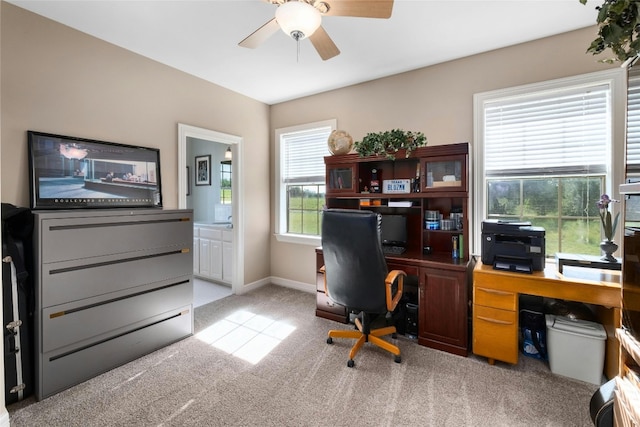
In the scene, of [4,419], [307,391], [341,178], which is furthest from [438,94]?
[4,419]

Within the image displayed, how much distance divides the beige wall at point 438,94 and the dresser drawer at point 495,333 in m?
1.61

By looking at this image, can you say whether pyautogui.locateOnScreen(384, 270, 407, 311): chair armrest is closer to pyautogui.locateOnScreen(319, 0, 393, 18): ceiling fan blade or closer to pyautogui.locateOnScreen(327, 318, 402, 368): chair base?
pyautogui.locateOnScreen(327, 318, 402, 368): chair base

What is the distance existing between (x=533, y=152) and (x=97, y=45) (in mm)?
3976

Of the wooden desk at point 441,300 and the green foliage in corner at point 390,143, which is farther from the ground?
the green foliage in corner at point 390,143

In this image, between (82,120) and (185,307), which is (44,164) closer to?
(82,120)

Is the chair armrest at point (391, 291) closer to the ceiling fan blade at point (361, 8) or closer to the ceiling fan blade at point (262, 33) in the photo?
the ceiling fan blade at point (361, 8)

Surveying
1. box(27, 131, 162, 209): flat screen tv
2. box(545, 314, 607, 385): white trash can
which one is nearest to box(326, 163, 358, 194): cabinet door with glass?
box(27, 131, 162, 209): flat screen tv

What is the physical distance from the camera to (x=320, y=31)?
6.07ft

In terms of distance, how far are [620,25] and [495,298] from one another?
1.87 m

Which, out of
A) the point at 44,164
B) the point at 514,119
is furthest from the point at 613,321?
the point at 44,164

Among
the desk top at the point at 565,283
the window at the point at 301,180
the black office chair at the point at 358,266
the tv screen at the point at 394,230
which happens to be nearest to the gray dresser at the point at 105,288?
the black office chair at the point at 358,266

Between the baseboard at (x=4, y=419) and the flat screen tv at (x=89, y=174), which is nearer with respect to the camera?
the baseboard at (x=4, y=419)

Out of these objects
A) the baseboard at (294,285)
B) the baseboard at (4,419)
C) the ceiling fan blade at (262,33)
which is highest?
the ceiling fan blade at (262,33)

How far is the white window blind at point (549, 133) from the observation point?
233cm
